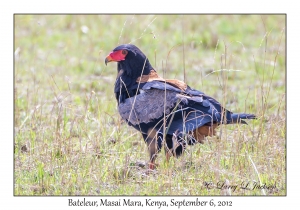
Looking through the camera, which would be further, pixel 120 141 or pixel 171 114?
pixel 120 141

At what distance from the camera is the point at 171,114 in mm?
5621

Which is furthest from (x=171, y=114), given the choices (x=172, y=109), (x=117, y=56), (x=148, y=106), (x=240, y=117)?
(x=117, y=56)

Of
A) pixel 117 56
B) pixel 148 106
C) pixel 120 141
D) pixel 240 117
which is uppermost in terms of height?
pixel 117 56

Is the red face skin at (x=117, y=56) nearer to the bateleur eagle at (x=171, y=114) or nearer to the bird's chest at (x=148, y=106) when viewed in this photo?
the bateleur eagle at (x=171, y=114)

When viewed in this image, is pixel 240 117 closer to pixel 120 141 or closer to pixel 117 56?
pixel 120 141

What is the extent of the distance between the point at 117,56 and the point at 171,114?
0.86 meters

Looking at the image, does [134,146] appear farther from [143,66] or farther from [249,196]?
[249,196]

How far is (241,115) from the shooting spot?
5.66 metres

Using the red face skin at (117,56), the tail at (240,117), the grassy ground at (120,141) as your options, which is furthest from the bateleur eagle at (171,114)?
the red face skin at (117,56)

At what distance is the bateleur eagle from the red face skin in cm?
27

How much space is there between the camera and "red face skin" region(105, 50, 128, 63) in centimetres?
602

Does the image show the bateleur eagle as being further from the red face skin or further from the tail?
the red face skin

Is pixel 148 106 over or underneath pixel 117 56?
underneath

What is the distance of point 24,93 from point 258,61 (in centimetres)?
340
